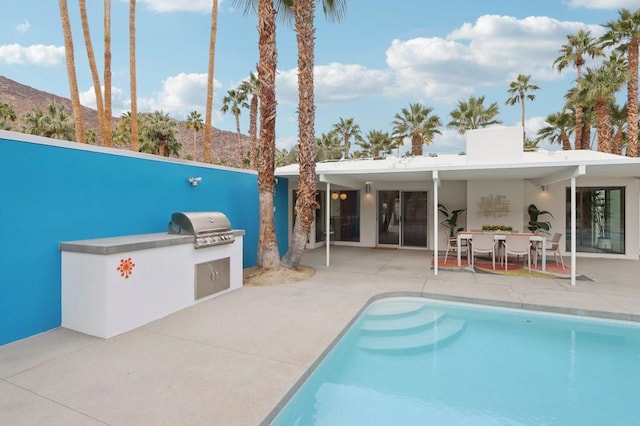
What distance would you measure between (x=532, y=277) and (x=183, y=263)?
25.3 ft

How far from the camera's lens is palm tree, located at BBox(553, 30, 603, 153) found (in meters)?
18.7

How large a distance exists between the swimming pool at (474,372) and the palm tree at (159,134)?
900 inches

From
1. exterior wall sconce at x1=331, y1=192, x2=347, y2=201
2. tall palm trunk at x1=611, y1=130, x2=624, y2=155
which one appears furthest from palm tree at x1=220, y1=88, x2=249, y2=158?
tall palm trunk at x1=611, y1=130, x2=624, y2=155

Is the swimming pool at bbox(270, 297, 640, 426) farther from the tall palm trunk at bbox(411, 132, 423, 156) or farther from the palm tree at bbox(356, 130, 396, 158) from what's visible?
the palm tree at bbox(356, 130, 396, 158)

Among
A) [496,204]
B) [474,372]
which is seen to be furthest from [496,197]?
[474,372]

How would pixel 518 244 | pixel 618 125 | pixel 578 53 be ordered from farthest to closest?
pixel 618 125
pixel 578 53
pixel 518 244

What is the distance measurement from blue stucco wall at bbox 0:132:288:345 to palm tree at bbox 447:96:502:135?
20730 millimetres

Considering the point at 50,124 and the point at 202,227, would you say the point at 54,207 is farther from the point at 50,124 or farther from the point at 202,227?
the point at 50,124

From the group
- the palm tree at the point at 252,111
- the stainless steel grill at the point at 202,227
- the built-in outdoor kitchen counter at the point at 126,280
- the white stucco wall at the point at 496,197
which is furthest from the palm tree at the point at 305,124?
the palm tree at the point at 252,111

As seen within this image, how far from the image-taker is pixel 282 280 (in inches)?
300

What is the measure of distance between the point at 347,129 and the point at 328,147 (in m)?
6.68

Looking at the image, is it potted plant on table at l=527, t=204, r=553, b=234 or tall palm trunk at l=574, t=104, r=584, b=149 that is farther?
tall palm trunk at l=574, t=104, r=584, b=149

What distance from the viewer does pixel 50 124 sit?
21.0 meters

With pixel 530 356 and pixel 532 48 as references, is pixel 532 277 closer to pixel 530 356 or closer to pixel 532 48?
pixel 530 356
